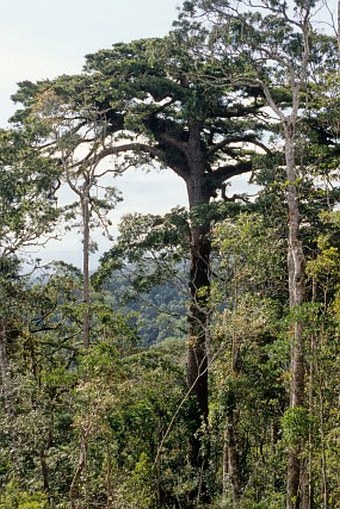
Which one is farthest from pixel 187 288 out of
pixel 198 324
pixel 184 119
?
pixel 184 119

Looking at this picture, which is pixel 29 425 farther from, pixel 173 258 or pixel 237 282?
pixel 173 258

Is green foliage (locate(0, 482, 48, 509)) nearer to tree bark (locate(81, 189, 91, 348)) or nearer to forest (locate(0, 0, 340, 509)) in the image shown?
forest (locate(0, 0, 340, 509))

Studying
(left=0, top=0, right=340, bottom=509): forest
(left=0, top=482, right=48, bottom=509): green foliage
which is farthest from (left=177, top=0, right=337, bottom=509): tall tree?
(left=0, top=482, right=48, bottom=509): green foliage

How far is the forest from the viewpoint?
7.70 meters

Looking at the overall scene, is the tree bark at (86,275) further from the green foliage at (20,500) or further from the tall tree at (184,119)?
the green foliage at (20,500)

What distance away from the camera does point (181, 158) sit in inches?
531

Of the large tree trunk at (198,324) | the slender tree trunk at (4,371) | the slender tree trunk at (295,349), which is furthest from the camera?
the large tree trunk at (198,324)

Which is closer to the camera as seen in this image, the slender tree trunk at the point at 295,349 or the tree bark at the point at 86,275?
the slender tree trunk at the point at 295,349

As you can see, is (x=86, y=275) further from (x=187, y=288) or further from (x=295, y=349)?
(x=295, y=349)

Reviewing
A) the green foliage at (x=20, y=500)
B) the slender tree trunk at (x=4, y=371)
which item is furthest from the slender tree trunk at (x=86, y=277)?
the green foliage at (x=20, y=500)

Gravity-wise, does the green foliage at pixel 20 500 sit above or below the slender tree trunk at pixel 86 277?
below

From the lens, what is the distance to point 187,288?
12.3 metres

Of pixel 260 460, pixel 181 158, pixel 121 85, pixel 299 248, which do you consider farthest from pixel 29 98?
pixel 260 460

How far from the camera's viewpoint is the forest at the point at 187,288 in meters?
7.70
